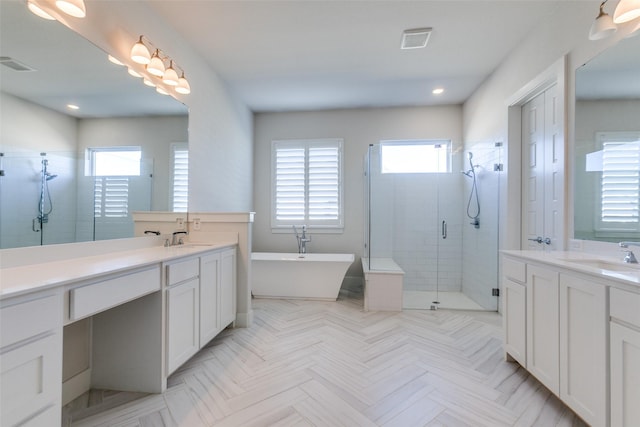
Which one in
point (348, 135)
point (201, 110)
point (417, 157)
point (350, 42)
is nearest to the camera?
point (350, 42)

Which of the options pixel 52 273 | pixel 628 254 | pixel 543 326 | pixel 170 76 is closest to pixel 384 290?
pixel 543 326

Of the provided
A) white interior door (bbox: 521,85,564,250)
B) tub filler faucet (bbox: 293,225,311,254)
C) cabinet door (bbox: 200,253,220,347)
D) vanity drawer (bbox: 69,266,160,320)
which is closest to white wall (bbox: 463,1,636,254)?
white interior door (bbox: 521,85,564,250)

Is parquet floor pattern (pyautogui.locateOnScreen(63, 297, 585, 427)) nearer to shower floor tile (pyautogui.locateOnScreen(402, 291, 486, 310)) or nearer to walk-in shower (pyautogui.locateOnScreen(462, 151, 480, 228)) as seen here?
shower floor tile (pyautogui.locateOnScreen(402, 291, 486, 310))

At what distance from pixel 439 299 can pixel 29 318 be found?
4.03 m

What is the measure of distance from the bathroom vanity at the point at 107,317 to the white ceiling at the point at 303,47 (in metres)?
1.06

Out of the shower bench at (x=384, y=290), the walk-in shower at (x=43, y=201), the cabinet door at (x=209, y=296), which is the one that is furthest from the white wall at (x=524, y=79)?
the walk-in shower at (x=43, y=201)

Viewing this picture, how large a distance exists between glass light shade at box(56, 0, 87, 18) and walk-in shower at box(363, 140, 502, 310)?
3.11 meters

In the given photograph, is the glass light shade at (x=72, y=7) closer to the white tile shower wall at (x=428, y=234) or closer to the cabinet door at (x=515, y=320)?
the cabinet door at (x=515, y=320)

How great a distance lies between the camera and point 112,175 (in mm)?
2078

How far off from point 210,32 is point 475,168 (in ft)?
12.1

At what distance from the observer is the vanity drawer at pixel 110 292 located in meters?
1.26

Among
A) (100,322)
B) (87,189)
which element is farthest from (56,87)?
(100,322)

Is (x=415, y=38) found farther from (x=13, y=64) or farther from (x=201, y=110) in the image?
(x=13, y=64)

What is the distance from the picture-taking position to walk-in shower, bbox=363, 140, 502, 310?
13.1 feet
